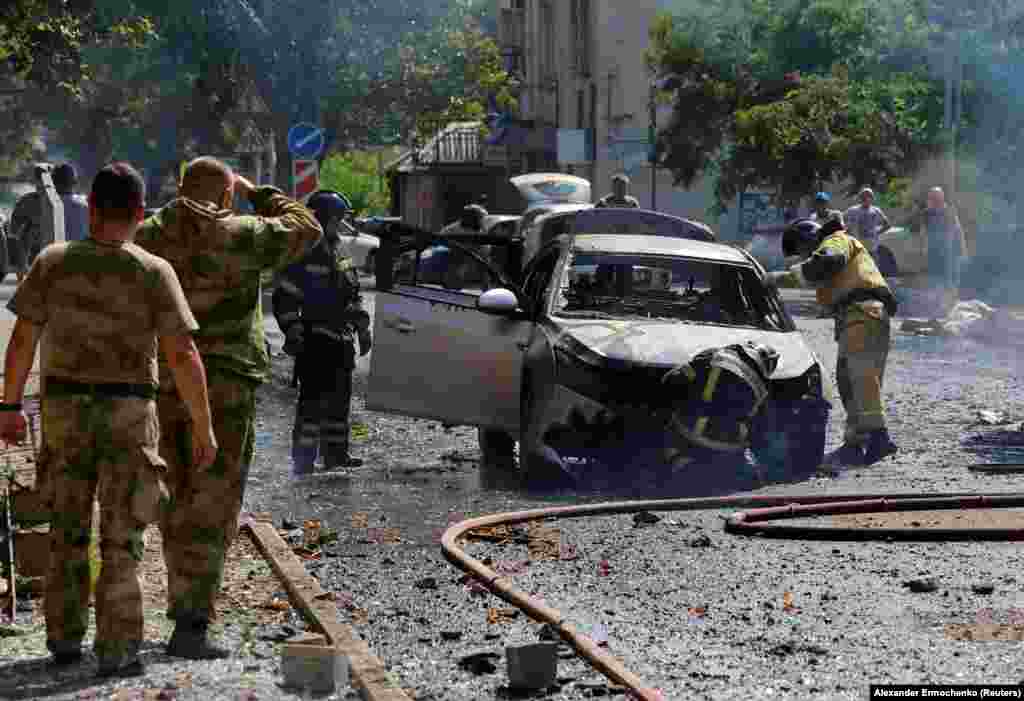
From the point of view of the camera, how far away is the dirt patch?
1073 cm

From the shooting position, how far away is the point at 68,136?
69562 millimetres

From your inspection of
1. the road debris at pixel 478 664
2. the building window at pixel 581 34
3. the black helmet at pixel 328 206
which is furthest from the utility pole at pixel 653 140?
the road debris at pixel 478 664

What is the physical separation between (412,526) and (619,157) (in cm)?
4469

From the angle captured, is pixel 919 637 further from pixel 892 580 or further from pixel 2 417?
pixel 2 417

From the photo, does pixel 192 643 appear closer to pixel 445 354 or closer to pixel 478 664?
pixel 478 664

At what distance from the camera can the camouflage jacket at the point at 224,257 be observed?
24.6ft

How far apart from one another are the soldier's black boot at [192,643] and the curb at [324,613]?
0.41m

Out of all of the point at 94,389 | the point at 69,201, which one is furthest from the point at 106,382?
the point at 69,201

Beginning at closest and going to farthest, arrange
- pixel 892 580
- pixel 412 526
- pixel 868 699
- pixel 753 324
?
pixel 868 699 → pixel 892 580 → pixel 412 526 → pixel 753 324

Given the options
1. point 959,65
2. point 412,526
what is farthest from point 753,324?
point 959,65

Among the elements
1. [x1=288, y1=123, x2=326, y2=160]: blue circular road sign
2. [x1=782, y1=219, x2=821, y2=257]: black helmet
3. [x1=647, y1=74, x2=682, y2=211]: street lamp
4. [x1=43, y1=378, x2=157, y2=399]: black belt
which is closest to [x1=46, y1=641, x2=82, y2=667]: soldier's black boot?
[x1=43, y1=378, x2=157, y2=399]: black belt

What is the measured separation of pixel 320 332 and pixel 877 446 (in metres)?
3.82

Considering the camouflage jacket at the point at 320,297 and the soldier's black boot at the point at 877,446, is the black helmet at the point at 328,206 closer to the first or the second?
the camouflage jacket at the point at 320,297

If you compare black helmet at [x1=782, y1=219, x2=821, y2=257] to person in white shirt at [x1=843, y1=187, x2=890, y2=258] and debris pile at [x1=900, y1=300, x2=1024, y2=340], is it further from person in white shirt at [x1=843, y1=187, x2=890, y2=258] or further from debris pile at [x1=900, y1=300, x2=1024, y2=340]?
person in white shirt at [x1=843, y1=187, x2=890, y2=258]
